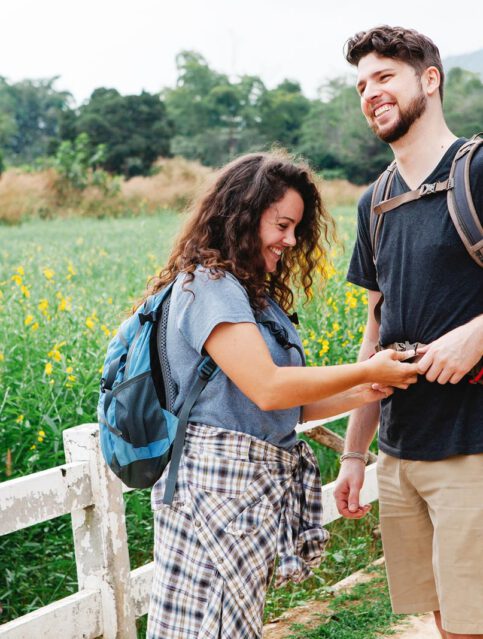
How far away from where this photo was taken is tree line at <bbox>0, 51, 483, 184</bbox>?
4516 cm

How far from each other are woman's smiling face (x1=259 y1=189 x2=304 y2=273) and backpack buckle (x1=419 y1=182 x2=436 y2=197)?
328 mm

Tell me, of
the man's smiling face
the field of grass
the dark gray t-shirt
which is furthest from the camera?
the field of grass

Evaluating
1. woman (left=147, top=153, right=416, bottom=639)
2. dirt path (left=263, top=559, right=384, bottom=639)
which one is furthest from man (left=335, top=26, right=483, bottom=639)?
dirt path (left=263, top=559, right=384, bottom=639)

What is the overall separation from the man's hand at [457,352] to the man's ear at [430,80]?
2.23ft

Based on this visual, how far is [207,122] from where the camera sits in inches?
2140

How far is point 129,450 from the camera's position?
2375 millimetres

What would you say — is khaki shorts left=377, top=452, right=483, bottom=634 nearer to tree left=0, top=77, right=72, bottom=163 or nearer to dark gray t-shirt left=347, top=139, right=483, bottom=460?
dark gray t-shirt left=347, top=139, right=483, bottom=460

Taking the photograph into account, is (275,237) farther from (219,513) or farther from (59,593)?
(59,593)

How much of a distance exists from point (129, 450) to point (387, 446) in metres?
0.81

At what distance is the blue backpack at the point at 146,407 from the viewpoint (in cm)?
234

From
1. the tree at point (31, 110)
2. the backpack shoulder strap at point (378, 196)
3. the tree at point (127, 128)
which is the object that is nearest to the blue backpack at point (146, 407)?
the backpack shoulder strap at point (378, 196)

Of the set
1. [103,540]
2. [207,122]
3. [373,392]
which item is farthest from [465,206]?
[207,122]

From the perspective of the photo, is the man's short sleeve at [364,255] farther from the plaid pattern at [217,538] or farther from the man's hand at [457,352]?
the plaid pattern at [217,538]

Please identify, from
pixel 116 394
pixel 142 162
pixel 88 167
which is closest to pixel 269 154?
pixel 116 394
